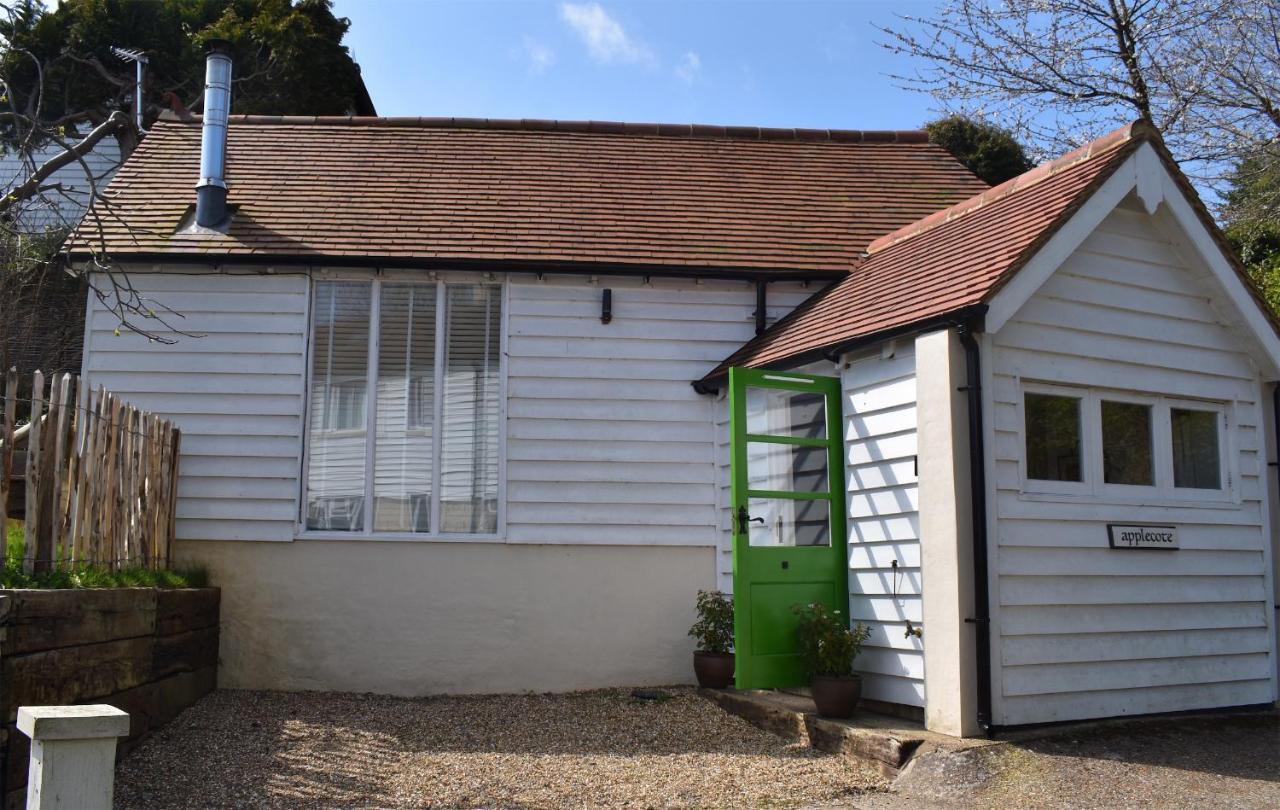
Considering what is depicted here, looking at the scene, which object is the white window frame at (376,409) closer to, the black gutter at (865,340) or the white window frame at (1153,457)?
the black gutter at (865,340)

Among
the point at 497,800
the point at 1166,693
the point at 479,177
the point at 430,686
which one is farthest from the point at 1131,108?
the point at 497,800

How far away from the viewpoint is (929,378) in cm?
739

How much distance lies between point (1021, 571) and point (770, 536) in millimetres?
1906

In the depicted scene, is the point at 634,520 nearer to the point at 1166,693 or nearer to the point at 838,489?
the point at 838,489

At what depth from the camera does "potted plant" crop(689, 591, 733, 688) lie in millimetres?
9359

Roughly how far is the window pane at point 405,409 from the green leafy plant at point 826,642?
151 inches

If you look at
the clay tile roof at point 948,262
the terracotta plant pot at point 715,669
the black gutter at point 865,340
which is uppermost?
the clay tile roof at point 948,262

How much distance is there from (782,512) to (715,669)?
5.67 feet

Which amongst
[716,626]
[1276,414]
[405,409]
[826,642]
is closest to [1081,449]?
[826,642]

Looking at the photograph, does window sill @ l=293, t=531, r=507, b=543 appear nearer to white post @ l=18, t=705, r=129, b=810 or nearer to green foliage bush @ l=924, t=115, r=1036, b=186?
white post @ l=18, t=705, r=129, b=810

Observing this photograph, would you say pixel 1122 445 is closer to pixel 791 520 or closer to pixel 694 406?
pixel 791 520

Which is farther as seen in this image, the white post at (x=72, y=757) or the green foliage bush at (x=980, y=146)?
the green foliage bush at (x=980, y=146)

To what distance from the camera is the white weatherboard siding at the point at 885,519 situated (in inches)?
301

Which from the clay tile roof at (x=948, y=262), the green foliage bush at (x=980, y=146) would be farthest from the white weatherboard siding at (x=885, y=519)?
the green foliage bush at (x=980, y=146)
